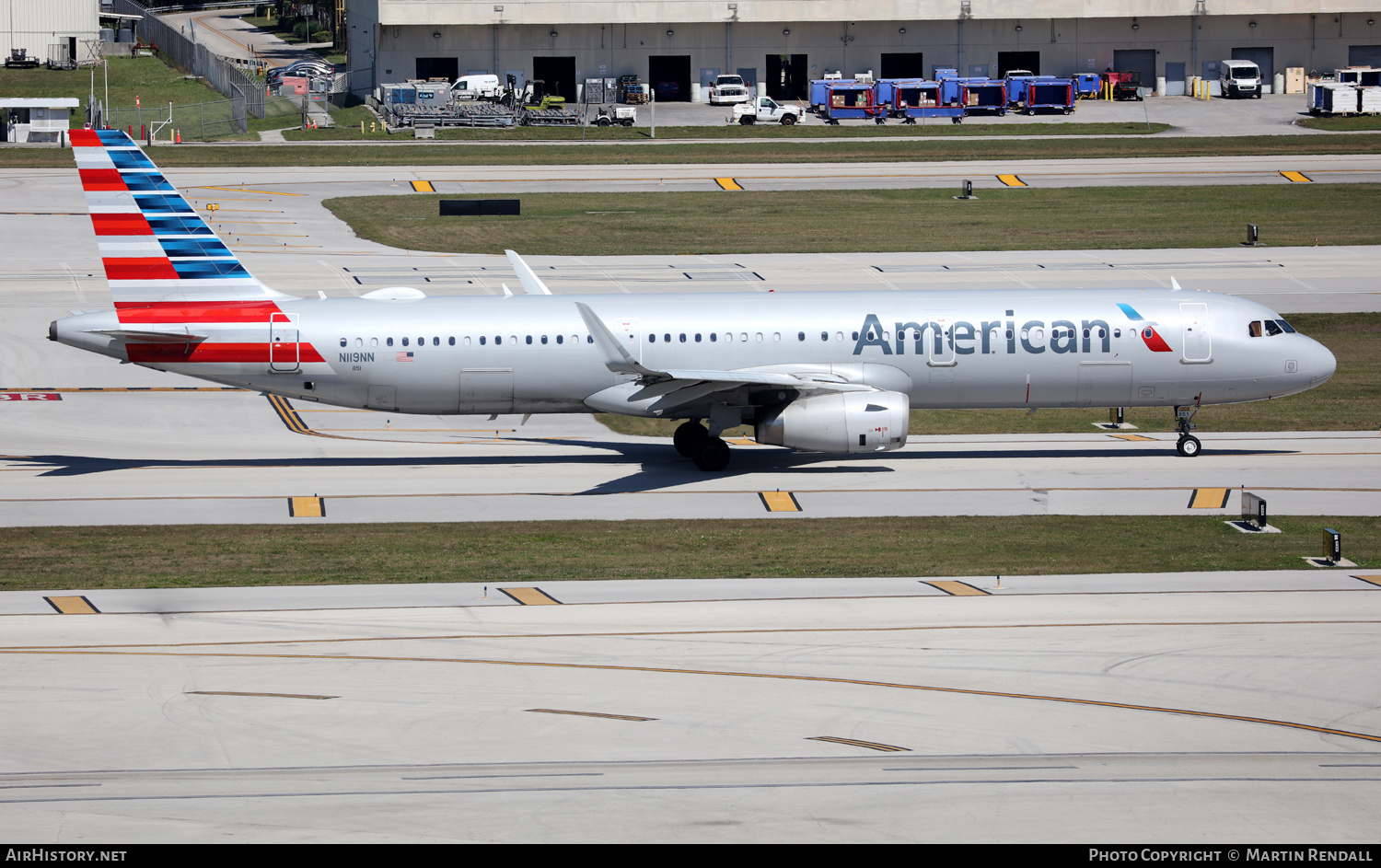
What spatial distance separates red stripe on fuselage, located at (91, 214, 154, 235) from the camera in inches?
1437

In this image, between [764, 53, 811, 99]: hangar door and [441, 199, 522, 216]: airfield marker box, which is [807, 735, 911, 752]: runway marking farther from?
[764, 53, 811, 99]: hangar door

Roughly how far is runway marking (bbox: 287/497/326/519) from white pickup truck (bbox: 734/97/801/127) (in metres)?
75.4

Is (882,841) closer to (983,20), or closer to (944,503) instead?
(944,503)

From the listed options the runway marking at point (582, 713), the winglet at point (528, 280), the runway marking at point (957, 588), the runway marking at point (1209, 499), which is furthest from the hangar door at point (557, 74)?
the runway marking at point (582, 713)

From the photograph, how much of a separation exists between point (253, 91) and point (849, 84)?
44.6 m

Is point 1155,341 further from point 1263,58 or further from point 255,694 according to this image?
point 1263,58

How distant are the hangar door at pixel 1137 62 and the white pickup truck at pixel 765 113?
96.3 feet

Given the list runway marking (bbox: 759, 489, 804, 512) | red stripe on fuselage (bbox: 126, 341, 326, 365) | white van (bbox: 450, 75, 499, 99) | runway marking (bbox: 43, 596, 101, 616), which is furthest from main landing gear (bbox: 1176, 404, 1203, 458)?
white van (bbox: 450, 75, 499, 99)

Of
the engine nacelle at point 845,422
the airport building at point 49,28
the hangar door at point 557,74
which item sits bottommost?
the engine nacelle at point 845,422

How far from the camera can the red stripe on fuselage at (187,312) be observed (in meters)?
36.6

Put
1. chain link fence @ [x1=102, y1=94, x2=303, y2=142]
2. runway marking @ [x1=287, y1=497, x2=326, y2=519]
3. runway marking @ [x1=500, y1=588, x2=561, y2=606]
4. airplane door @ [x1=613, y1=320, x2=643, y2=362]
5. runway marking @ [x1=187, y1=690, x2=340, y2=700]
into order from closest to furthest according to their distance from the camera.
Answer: runway marking @ [x1=187, y1=690, x2=340, y2=700], runway marking @ [x1=500, y1=588, x2=561, y2=606], runway marking @ [x1=287, y1=497, x2=326, y2=519], airplane door @ [x1=613, y1=320, x2=643, y2=362], chain link fence @ [x1=102, y1=94, x2=303, y2=142]

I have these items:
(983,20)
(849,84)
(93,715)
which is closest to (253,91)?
(849,84)

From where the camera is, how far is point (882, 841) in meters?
17.8

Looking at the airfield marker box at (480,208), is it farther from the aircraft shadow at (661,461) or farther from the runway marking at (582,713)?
the runway marking at (582,713)
